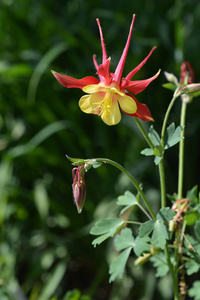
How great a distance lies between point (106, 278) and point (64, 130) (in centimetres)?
73

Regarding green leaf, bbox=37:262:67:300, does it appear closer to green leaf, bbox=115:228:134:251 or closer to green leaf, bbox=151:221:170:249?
green leaf, bbox=115:228:134:251

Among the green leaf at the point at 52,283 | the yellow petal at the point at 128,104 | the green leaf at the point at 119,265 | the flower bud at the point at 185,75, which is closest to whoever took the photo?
the yellow petal at the point at 128,104

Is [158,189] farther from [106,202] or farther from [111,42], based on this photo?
[111,42]

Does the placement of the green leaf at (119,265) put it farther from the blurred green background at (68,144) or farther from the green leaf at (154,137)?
the blurred green background at (68,144)

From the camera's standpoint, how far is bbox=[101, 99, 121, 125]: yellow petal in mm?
737

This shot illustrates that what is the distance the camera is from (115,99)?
754 mm

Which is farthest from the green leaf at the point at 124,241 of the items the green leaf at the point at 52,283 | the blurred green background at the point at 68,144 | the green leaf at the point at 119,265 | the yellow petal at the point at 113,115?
the green leaf at the point at 52,283

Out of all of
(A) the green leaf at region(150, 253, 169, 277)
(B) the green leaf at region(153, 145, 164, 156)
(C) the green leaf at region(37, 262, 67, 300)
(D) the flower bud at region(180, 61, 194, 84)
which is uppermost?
(D) the flower bud at region(180, 61, 194, 84)

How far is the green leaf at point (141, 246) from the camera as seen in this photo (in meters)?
0.76

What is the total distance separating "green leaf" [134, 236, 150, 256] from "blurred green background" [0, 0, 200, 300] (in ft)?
3.27

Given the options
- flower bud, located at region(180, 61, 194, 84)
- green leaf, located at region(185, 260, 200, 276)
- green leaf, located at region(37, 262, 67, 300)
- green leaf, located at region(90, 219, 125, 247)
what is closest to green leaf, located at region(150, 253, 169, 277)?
green leaf, located at region(185, 260, 200, 276)

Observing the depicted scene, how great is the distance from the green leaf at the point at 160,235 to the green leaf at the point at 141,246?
63 millimetres

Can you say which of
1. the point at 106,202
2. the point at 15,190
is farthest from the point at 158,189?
the point at 15,190

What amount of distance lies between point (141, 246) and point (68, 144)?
1.31 m
